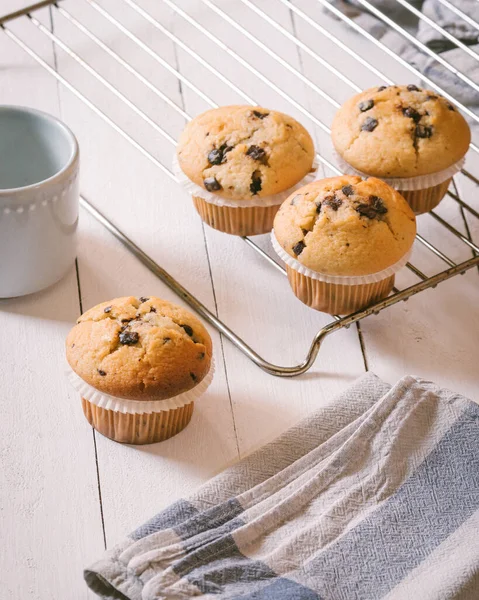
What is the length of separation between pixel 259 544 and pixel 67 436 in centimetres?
31

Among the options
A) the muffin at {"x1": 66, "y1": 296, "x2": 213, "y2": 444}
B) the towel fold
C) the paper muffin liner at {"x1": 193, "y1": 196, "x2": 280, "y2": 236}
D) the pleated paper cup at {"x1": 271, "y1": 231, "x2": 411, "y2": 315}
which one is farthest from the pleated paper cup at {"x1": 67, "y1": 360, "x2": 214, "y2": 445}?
the towel fold

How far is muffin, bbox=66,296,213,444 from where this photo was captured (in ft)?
3.57

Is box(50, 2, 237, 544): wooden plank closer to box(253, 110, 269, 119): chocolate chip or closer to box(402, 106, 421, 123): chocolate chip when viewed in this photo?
box(253, 110, 269, 119): chocolate chip

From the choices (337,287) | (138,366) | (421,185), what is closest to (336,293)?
(337,287)

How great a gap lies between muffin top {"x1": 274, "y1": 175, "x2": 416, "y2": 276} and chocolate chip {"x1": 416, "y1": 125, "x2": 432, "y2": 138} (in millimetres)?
123

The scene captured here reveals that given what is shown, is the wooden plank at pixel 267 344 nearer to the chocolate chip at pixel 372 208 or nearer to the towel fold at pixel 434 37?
the chocolate chip at pixel 372 208

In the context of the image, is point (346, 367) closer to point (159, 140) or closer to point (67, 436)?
point (67, 436)

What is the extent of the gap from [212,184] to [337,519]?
55cm

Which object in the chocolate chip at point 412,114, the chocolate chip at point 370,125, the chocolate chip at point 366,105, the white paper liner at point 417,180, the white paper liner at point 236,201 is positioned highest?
the chocolate chip at point 412,114

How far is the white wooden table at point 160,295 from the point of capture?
110 centimetres

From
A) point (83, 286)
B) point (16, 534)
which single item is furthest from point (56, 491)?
point (83, 286)

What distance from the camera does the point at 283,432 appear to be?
1.16m

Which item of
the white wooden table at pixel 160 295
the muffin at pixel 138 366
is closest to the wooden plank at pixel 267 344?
the white wooden table at pixel 160 295

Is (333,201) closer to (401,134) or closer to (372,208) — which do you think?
(372,208)
